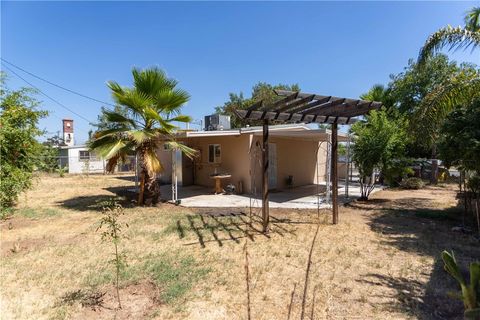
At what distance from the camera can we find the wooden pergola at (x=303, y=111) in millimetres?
5285

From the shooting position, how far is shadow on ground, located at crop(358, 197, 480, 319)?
3232mm

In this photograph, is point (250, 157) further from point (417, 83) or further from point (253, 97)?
point (253, 97)

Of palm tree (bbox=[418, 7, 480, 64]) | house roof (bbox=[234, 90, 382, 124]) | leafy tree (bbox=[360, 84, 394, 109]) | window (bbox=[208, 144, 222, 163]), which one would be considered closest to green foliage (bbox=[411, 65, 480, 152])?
palm tree (bbox=[418, 7, 480, 64])

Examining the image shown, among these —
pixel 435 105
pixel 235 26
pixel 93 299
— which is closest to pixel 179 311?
pixel 93 299

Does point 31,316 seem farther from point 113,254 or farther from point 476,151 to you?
point 476,151

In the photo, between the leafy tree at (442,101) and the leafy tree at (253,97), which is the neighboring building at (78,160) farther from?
the leafy tree at (442,101)

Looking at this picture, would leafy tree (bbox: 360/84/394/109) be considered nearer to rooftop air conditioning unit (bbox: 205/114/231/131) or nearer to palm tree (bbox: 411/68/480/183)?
rooftop air conditioning unit (bbox: 205/114/231/131)

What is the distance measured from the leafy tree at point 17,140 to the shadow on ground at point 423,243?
846 centimetres

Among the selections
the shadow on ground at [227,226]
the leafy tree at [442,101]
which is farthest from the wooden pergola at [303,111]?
the leafy tree at [442,101]

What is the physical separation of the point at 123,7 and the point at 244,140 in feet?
22.0

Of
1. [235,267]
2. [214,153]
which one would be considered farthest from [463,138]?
[214,153]

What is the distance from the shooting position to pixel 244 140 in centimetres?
1123

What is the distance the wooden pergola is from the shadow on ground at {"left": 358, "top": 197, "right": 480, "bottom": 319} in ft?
5.32

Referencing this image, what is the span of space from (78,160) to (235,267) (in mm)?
25572
